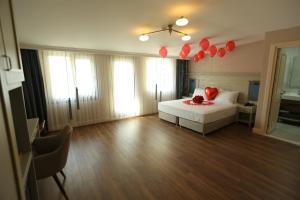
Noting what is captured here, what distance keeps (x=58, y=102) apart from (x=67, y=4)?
268cm

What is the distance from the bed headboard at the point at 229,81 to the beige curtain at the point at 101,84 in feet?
3.82

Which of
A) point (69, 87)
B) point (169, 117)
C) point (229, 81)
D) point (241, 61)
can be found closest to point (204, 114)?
point (169, 117)

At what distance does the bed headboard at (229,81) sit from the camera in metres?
4.18

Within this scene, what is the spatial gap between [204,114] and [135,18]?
2.33 metres

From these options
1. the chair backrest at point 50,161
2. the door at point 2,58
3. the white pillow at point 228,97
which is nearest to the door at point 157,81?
the white pillow at point 228,97

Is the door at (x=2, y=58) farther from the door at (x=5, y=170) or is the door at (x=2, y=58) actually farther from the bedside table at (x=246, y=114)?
the bedside table at (x=246, y=114)

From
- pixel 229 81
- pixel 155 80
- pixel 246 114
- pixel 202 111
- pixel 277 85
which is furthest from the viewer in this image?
pixel 155 80

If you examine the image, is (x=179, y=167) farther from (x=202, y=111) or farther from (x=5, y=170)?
(x=5, y=170)

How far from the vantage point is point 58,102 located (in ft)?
12.4

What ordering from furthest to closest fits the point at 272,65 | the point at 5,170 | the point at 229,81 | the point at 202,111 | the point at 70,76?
the point at 229,81 → the point at 70,76 → the point at 202,111 → the point at 272,65 → the point at 5,170

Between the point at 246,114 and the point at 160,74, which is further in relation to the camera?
the point at 160,74

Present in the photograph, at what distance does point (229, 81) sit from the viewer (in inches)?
181

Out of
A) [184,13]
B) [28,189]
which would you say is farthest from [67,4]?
[28,189]

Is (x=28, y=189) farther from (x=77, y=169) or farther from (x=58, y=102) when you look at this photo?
(x=58, y=102)
